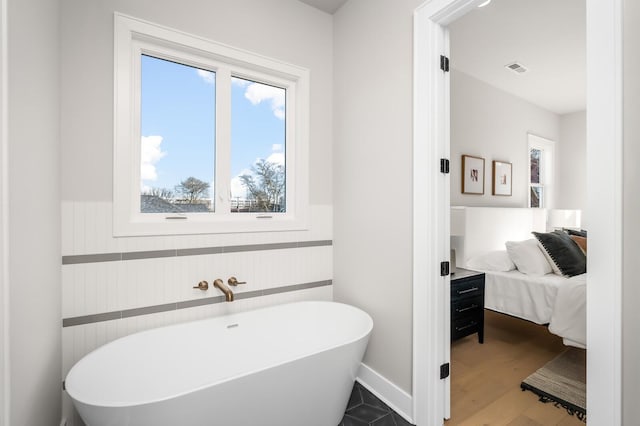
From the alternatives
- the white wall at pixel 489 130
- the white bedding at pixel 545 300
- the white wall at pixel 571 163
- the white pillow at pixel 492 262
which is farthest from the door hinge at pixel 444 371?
the white wall at pixel 571 163

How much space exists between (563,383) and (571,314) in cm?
53

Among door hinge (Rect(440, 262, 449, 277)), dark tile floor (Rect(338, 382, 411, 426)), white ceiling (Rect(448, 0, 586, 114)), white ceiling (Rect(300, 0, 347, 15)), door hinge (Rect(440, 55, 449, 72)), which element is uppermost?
white ceiling (Rect(448, 0, 586, 114))

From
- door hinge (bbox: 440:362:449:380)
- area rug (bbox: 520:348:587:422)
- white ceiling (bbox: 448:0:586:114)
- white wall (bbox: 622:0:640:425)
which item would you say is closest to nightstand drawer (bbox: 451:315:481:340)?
area rug (bbox: 520:348:587:422)

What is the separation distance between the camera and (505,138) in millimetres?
4023

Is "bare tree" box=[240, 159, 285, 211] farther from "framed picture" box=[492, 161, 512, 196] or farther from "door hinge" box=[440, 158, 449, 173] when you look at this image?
"framed picture" box=[492, 161, 512, 196]

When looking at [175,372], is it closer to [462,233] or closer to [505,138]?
[462,233]

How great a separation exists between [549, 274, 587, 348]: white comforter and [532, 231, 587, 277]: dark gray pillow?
29 cm

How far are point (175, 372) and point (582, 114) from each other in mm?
6547

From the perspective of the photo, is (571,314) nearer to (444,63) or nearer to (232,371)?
(444,63)

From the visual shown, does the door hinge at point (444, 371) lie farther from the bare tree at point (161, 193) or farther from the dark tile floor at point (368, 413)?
the bare tree at point (161, 193)

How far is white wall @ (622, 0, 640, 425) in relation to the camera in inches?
36.6

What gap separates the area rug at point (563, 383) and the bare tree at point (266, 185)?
2.21 meters

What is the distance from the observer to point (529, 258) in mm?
2857

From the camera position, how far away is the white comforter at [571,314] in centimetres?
223
